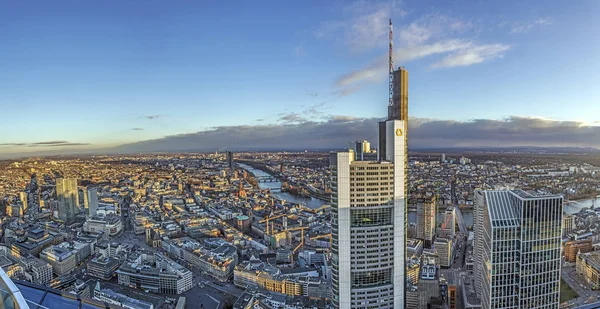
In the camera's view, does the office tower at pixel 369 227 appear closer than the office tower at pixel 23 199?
Yes

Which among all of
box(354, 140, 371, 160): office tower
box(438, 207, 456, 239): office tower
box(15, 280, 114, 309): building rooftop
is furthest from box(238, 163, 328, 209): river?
box(15, 280, 114, 309): building rooftop

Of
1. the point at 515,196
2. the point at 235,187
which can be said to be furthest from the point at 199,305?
the point at 235,187

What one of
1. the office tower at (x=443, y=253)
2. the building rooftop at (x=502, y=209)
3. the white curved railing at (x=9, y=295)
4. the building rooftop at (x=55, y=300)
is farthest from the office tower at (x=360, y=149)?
the office tower at (x=443, y=253)

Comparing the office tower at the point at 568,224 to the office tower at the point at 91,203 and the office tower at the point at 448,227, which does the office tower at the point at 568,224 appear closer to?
the office tower at the point at 448,227

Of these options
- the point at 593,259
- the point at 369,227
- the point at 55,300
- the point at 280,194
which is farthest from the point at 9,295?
the point at 280,194

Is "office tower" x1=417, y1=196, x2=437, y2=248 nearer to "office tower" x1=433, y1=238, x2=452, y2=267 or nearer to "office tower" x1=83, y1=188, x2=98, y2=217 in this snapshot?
"office tower" x1=433, y1=238, x2=452, y2=267

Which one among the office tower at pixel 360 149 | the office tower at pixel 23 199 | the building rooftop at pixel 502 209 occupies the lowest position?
the office tower at pixel 23 199
